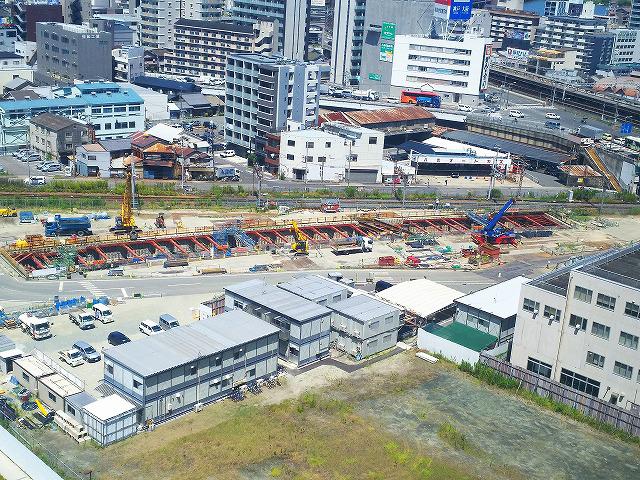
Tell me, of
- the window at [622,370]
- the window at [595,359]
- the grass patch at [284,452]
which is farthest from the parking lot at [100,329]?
the window at [622,370]

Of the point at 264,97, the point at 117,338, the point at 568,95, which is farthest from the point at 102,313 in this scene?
the point at 568,95

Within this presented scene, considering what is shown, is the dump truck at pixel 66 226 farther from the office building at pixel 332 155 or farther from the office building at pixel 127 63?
the office building at pixel 127 63

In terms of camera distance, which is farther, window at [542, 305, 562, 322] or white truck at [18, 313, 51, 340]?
white truck at [18, 313, 51, 340]

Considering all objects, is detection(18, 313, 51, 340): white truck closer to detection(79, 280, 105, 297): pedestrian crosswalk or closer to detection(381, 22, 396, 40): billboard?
detection(79, 280, 105, 297): pedestrian crosswalk

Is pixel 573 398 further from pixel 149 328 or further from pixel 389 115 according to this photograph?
pixel 389 115

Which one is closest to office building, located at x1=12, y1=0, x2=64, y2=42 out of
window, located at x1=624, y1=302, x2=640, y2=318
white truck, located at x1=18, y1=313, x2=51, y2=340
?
white truck, located at x1=18, y1=313, x2=51, y2=340

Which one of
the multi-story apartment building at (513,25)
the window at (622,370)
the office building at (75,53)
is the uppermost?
the multi-story apartment building at (513,25)
